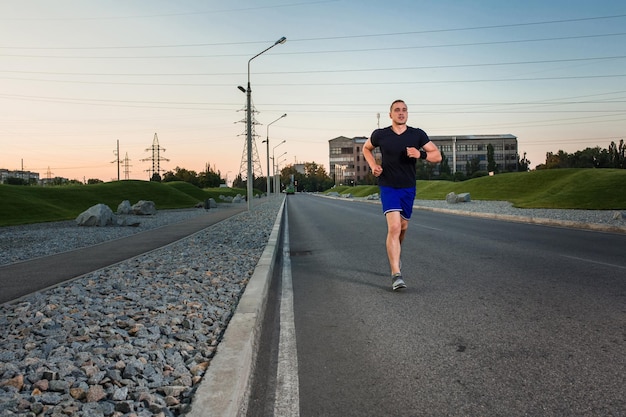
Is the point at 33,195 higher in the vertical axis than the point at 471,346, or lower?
higher

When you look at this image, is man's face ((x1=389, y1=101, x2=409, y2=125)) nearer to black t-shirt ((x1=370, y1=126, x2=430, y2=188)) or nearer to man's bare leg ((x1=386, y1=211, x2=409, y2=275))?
black t-shirt ((x1=370, y1=126, x2=430, y2=188))

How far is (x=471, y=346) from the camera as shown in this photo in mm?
3660

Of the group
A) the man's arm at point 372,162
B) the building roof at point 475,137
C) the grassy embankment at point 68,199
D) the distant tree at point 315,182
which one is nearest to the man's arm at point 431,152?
the man's arm at point 372,162

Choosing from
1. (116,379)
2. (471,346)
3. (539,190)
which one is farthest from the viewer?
(539,190)

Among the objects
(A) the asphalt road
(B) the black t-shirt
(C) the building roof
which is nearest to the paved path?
(A) the asphalt road

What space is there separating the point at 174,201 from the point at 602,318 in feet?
140

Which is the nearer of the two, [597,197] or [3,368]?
[3,368]

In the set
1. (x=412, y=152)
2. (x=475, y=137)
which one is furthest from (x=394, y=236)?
(x=475, y=137)

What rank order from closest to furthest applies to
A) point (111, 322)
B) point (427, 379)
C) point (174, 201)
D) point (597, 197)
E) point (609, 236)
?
point (427, 379), point (111, 322), point (609, 236), point (597, 197), point (174, 201)

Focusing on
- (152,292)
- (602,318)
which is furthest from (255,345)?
(602,318)

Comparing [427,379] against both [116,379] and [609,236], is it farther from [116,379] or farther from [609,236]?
[609,236]

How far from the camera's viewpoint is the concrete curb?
239cm

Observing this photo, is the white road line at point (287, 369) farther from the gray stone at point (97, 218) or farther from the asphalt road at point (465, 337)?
the gray stone at point (97, 218)

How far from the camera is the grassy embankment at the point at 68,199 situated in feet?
80.1
